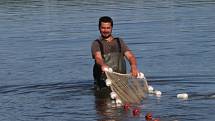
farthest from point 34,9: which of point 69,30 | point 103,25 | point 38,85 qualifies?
point 103,25

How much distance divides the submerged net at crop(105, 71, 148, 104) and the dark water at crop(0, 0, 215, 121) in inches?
11.3

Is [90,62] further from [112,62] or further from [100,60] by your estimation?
[100,60]

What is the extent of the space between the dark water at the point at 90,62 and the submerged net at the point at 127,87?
288mm

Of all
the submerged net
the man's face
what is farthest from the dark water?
the man's face

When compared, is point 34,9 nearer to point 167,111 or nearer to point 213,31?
point 213,31


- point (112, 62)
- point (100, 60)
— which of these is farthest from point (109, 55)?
point (100, 60)

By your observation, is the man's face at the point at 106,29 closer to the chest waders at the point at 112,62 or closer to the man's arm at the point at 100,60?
the chest waders at the point at 112,62

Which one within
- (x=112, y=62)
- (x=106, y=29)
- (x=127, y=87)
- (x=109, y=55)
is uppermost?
(x=106, y=29)

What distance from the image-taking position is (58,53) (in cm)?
2525

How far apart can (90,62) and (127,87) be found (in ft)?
22.5

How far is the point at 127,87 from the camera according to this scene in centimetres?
1594

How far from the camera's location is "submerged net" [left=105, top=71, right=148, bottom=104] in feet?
50.4

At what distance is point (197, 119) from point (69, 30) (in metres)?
20.0

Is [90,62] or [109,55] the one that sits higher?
[109,55]
